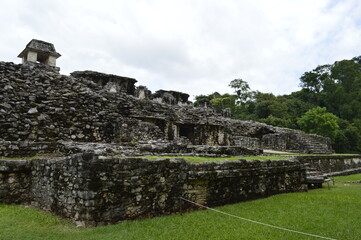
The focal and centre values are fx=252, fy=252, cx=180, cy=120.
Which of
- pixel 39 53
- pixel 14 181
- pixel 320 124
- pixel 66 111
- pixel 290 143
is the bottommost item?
pixel 14 181

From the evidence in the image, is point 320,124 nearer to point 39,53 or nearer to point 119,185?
point 39,53

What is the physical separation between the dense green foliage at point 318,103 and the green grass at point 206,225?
28.9 meters

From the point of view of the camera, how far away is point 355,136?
31.7m

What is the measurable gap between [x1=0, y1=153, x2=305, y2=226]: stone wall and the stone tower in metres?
14.1

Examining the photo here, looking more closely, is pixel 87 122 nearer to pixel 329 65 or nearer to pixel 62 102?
pixel 62 102

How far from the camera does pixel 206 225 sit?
4.46 metres

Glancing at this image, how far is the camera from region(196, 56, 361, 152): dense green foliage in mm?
32031

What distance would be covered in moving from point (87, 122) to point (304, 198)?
7182mm

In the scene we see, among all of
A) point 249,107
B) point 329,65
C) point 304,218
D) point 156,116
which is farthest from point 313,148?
point 329,65

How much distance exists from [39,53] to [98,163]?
16.9 metres

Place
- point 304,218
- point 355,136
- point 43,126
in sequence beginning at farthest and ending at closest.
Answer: point 355,136
point 43,126
point 304,218

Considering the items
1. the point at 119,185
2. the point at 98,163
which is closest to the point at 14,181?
the point at 98,163

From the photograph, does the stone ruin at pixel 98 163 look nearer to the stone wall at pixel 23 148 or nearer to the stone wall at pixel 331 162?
the stone wall at pixel 23 148

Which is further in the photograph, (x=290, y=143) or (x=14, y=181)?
(x=290, y=143)
